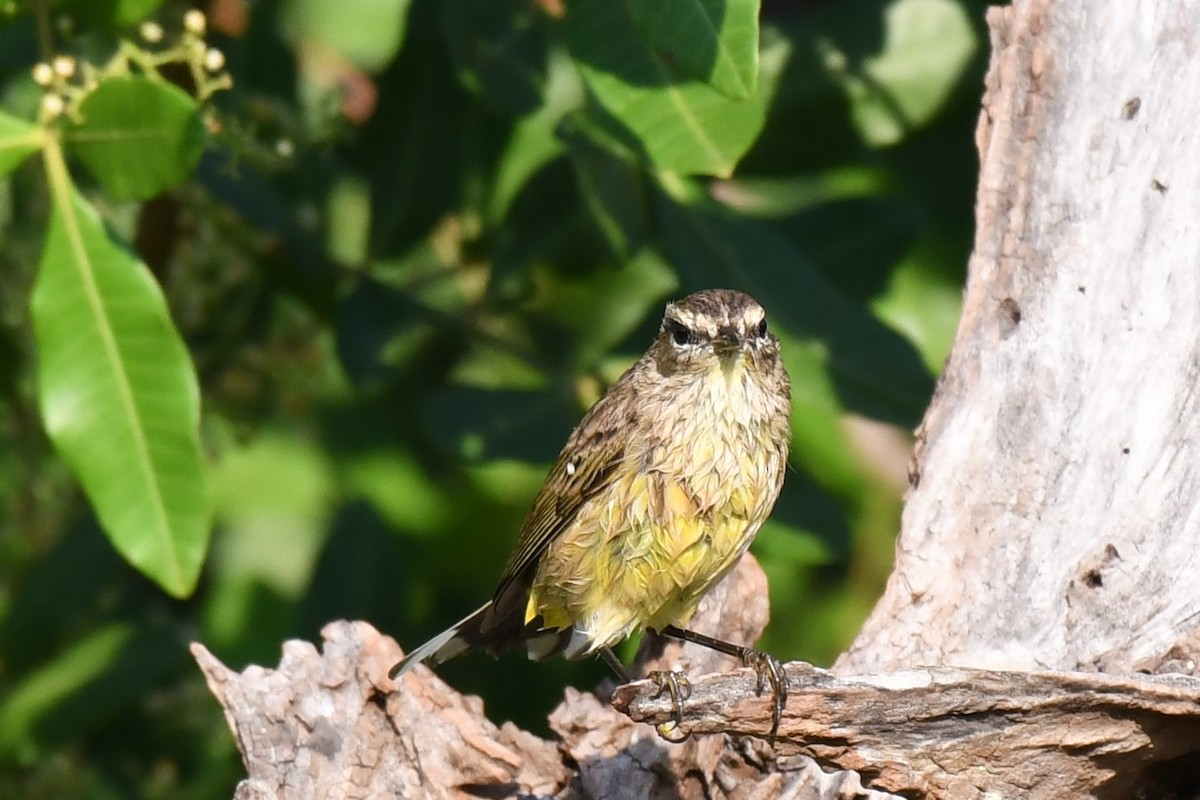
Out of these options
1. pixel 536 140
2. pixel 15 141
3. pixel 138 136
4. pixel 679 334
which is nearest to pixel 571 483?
pixel 679 334

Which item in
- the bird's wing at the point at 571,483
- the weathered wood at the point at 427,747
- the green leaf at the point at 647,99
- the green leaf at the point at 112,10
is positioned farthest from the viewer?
the bird's wing at the point at 571,483

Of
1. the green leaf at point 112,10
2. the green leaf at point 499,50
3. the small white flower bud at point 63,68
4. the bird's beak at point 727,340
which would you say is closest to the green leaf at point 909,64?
the green leaf at point 499,50

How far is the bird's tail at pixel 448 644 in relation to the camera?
388cm

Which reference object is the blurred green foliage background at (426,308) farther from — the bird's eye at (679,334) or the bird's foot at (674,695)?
the bird's foot at (674,695)

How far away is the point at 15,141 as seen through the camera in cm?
391

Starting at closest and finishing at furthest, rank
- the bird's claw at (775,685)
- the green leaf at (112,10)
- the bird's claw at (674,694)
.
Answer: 1. the bird's claw at (775,685)
2. the bird's claw at (674,694)
3. the green leaf at (112,10)

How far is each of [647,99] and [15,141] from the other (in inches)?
59.9

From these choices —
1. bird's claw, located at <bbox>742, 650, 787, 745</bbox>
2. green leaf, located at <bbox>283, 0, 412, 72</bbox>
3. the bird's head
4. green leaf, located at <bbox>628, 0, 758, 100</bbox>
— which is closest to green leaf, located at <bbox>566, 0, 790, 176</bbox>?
green leaf, located at <bbox>628, 0, 758, 100</bbox>

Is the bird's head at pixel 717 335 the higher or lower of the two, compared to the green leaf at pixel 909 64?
lower

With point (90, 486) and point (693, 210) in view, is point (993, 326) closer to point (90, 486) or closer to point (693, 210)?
point (693, 210)

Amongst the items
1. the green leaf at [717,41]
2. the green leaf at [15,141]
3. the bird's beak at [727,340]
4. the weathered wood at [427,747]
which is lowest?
the weathered wood at [427,747]

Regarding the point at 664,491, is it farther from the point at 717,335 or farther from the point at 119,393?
the point at 119,393

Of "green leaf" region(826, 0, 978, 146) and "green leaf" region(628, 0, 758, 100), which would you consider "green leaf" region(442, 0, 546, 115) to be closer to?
"green leaf" region(826, 0, 978, 146)

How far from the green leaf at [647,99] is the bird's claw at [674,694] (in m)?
1.21
